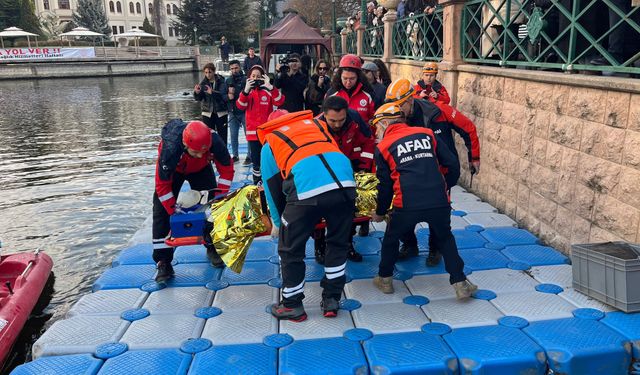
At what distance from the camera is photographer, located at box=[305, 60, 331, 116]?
29.2 ft

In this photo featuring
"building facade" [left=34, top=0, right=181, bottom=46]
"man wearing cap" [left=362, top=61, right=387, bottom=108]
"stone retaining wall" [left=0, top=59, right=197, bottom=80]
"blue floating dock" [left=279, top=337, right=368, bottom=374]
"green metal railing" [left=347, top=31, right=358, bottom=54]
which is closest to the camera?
"blue floating dock" [left=279, top=337, right=368, bottom=374]

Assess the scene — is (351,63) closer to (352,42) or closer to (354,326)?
(354,326)

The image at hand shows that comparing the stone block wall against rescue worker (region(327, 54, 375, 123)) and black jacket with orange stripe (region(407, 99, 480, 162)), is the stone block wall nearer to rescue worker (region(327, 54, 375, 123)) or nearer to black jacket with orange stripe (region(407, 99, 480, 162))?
black jacket with orange stripe (region(407, 99, 480, 162))

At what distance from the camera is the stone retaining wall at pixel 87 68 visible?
38.5m

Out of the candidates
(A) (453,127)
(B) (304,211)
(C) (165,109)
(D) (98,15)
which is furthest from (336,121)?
(D) (98,15)

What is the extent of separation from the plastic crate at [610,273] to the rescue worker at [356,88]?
111 inches

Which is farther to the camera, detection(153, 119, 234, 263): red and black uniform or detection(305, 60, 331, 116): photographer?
detection(305, 60, 331, 116): photographer

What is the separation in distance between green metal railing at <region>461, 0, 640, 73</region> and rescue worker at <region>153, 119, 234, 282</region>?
3750 millimetres

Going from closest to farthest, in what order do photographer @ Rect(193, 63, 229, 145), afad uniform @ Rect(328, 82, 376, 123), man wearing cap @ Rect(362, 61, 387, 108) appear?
afad uniform @ Rect(328, 82, 376, 123), man wearing cap @ Rect(362, 61, 387, 108), photographer @ Rect(193, 63, 229, 145)

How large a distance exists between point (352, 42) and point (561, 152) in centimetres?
1528

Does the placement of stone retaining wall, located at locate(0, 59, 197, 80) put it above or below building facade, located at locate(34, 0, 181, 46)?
below

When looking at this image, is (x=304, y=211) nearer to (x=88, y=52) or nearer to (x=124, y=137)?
(x=124, y=137)

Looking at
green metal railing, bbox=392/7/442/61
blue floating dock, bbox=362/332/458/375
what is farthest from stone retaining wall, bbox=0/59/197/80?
blue floating dock, bbox=362/332/458/375

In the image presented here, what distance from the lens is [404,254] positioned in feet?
17.7
